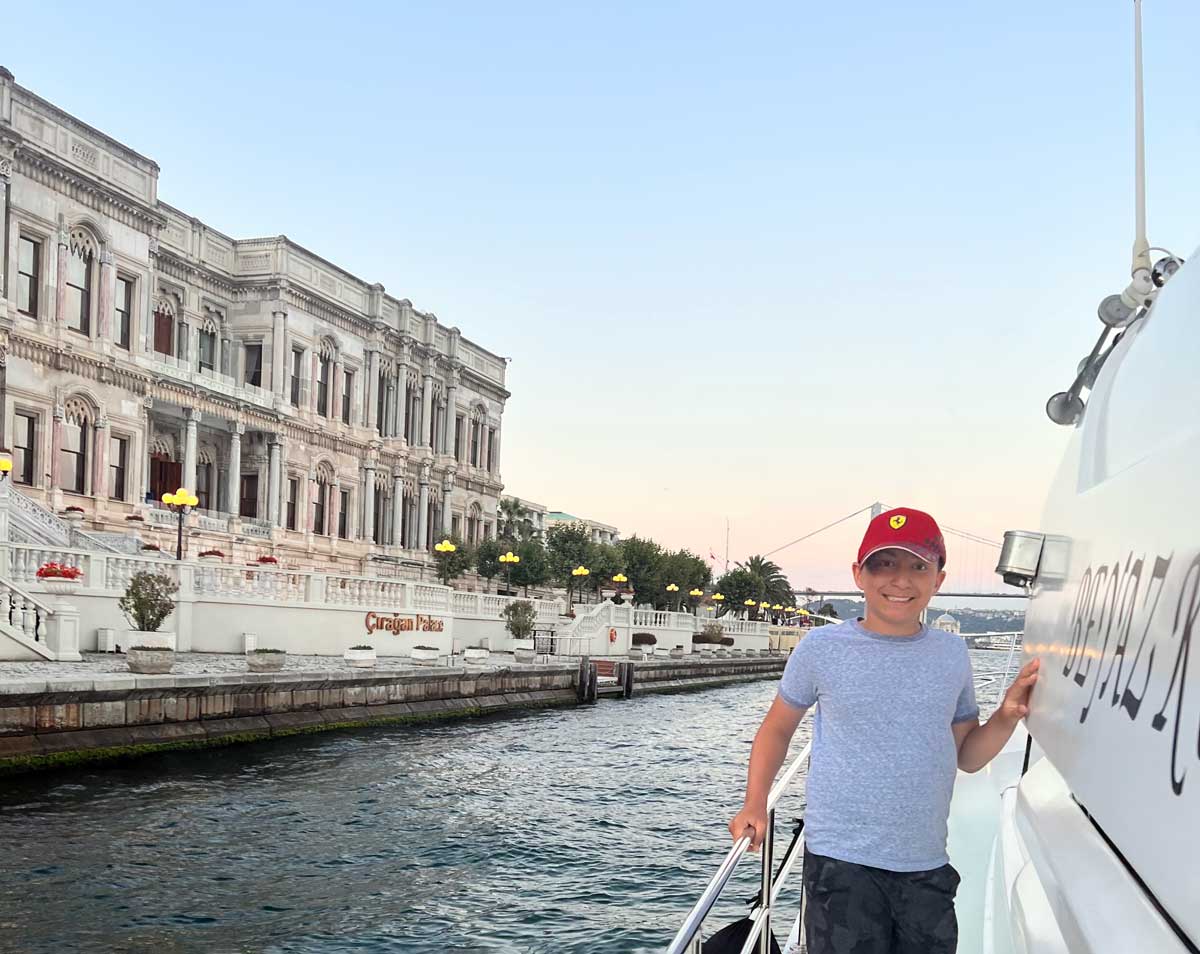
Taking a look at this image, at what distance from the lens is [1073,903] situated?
1.85m

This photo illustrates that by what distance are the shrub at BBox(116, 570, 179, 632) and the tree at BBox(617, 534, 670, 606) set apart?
152 feet

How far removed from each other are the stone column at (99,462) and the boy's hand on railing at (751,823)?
32999 mm

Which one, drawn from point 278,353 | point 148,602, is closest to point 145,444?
point 278,353

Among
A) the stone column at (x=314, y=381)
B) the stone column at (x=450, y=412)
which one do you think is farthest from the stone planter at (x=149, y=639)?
the stone column at (x=450, y=412)

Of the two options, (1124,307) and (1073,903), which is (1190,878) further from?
(1124,307)

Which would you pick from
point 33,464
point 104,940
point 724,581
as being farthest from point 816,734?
point 724,581

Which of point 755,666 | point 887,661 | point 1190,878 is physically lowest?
point 755,666

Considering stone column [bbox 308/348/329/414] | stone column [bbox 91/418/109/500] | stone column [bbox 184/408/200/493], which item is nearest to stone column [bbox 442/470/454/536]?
stone column [bbox 308/348/329/414]

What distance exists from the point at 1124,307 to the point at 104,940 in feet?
25.9

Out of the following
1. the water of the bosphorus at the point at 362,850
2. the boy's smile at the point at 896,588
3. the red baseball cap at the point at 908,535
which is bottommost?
the water of the bosphorus at the point at 362,850

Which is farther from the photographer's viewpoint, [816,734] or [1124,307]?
[1124,307]

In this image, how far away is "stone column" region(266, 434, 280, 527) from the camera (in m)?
41.2

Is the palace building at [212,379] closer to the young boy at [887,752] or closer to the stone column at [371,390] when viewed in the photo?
the stone column at [371,390]

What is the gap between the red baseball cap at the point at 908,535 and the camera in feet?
8.19
